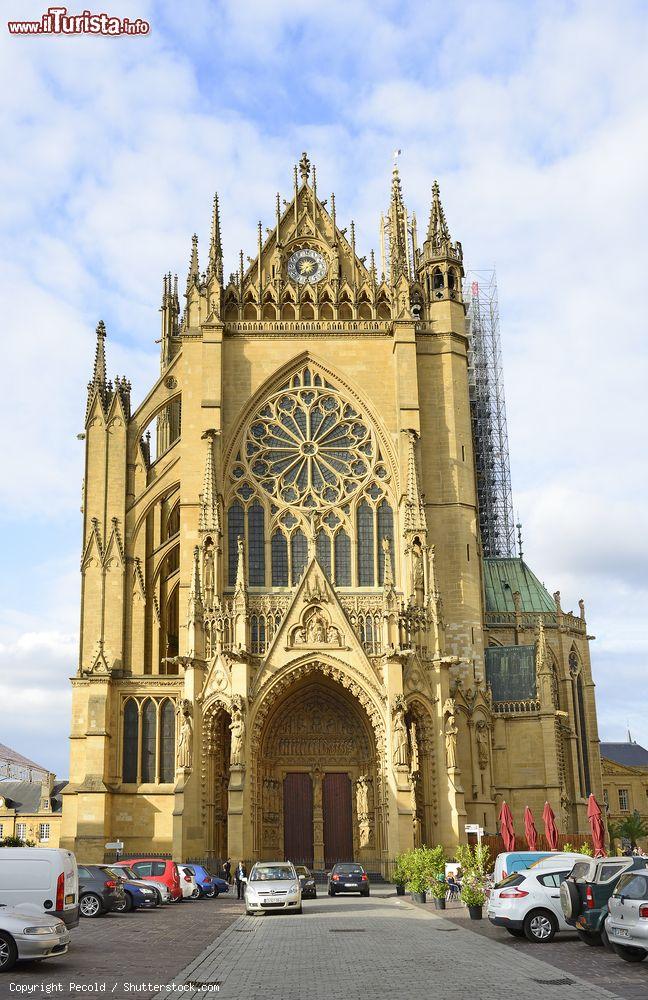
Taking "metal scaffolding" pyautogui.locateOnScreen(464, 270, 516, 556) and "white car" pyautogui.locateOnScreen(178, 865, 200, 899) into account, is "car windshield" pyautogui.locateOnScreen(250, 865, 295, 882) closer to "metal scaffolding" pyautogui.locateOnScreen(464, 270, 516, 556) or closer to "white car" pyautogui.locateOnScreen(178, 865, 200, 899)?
"white car" pyautogui.locateOnScreen(178, 865, 200, 899)

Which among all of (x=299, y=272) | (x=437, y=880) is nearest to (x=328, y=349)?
(x=299, y=272)

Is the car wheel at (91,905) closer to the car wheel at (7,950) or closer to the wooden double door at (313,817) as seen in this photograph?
the car wheel at (7,950)

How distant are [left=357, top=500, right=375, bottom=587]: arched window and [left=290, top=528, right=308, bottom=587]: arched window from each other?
2228 mm

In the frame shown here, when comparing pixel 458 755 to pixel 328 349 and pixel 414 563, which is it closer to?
pixel 414 563

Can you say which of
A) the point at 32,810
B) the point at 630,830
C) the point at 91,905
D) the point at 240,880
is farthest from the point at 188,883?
the point at 32,810

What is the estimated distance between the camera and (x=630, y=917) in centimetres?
1652

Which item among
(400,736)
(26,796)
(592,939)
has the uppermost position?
(400,736)

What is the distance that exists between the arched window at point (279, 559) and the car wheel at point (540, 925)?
25502 millimetres

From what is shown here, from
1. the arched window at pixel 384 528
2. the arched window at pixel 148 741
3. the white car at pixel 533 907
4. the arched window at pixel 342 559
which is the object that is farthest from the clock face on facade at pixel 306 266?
the white car at pixel 533 907

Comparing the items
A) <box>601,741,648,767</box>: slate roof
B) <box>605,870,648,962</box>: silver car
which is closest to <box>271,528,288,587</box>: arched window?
<box>605,870,648,962</box>: silver car

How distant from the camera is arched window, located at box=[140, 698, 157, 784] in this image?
4328cm

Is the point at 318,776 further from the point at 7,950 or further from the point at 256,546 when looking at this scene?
the point at 7,950

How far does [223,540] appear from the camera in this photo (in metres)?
45.4

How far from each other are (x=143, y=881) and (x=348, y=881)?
21.8 feet
